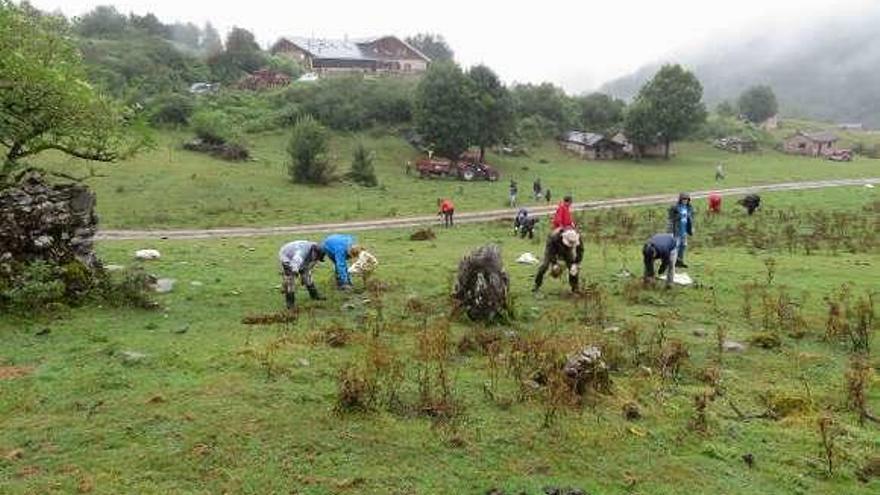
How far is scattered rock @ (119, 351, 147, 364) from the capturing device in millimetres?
14797

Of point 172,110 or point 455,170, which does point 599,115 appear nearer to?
point 455,170

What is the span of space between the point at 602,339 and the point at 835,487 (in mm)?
6336

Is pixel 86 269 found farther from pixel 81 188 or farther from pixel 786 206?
pixel 786 206

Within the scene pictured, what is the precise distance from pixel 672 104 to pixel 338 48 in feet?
202

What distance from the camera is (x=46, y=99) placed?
21.0 meters

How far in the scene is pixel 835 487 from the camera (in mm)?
11156

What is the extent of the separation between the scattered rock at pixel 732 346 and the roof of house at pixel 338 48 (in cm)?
11341

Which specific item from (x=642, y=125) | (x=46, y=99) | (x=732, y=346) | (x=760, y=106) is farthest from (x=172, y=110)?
(x=760, y=106)

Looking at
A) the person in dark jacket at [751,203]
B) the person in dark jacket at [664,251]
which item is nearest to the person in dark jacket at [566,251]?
the person in dark jacket at [664,251]

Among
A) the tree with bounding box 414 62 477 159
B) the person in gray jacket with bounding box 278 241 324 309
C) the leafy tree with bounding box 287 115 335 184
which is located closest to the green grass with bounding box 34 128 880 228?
the leafy tree with bounding box 287 115 335 184

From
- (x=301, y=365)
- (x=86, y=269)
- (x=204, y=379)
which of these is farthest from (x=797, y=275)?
(x=86, y=269)

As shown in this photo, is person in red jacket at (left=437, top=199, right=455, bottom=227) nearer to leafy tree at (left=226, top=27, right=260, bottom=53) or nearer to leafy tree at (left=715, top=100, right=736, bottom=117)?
leafy tree at (left=226, top=27, right=260, bottom=53)

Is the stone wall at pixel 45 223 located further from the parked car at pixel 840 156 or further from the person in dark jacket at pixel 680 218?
the parked car at pixel 840 156

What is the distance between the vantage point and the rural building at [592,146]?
89.3m
